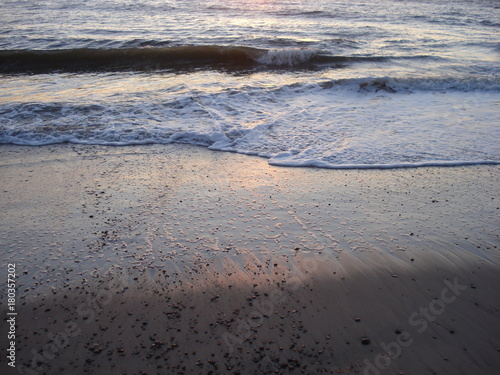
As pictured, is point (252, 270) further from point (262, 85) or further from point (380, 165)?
point (262, 85)

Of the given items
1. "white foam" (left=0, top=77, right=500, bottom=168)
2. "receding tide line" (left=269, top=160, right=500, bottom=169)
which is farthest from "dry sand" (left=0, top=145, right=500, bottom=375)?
"white foam" (left=0, top=77, right=500, bottom=168)

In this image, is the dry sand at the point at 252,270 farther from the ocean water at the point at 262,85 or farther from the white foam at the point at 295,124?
the ocean water at the point at 262,85

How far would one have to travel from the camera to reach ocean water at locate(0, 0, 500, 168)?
5.24 meters

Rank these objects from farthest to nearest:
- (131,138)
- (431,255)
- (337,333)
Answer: (131,138) < (431,255) < (337,333)

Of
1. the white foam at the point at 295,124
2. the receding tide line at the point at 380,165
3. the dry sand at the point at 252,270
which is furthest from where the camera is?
the white foam at the point at 295,124

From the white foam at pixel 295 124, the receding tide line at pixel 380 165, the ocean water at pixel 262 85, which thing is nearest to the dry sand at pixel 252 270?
the receding tide line at pixel 380 165

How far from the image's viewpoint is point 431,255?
2.96m

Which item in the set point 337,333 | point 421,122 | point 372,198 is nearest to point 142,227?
point 337,333

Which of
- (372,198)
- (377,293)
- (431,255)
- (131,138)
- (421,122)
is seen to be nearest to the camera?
(377,293)

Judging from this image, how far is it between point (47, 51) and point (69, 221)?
10547 millimetres

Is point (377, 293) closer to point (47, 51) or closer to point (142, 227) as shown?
point (142, 227)

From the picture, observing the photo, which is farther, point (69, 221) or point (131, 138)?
point (131, 138)

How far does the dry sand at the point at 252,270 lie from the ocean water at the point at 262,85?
0.97m

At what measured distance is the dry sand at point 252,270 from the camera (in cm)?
Answer: 214
